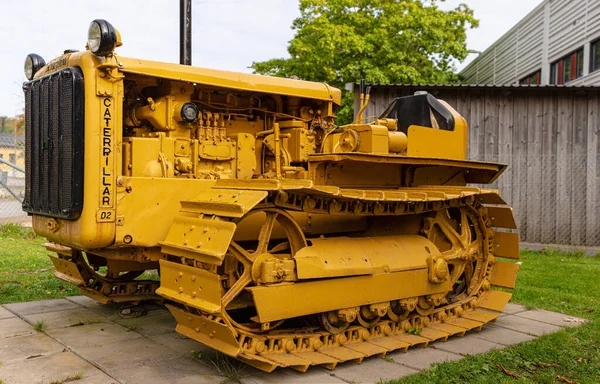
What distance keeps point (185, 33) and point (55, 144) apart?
3.40m

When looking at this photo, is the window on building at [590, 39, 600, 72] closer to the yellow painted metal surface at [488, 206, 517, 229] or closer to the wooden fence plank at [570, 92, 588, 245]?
the wooden fence plank at [570, 92, 588, 245]

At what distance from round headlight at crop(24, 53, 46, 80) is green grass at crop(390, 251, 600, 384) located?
181 inches

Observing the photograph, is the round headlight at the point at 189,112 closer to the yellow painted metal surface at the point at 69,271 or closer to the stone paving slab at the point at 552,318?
the yellow painted metal surface at the point at 69,271

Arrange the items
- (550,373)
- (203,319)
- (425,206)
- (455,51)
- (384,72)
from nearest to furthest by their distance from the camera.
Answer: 1. (203,319)
2. (550,373)
3. (425,206)
4. (384,72)
5. (455,51)

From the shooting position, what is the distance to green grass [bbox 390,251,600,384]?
4.77 metres

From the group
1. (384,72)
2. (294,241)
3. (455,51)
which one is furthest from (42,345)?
(455,51)

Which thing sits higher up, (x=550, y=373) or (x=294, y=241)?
(x=294, y=241)

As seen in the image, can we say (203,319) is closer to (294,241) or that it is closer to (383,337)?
(294,241)

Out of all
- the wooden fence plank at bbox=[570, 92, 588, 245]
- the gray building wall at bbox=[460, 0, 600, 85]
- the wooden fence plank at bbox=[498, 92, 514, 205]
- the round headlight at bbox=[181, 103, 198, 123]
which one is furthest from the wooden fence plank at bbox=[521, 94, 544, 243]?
the round headlight at bbox=[181, 103, 198, 123]

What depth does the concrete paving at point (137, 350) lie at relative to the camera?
4648 mm

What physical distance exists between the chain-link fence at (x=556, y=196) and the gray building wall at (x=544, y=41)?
571cm

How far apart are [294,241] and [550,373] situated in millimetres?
2408

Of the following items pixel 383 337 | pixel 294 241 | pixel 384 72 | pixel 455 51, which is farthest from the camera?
pixel 455 51

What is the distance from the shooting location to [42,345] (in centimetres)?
536
